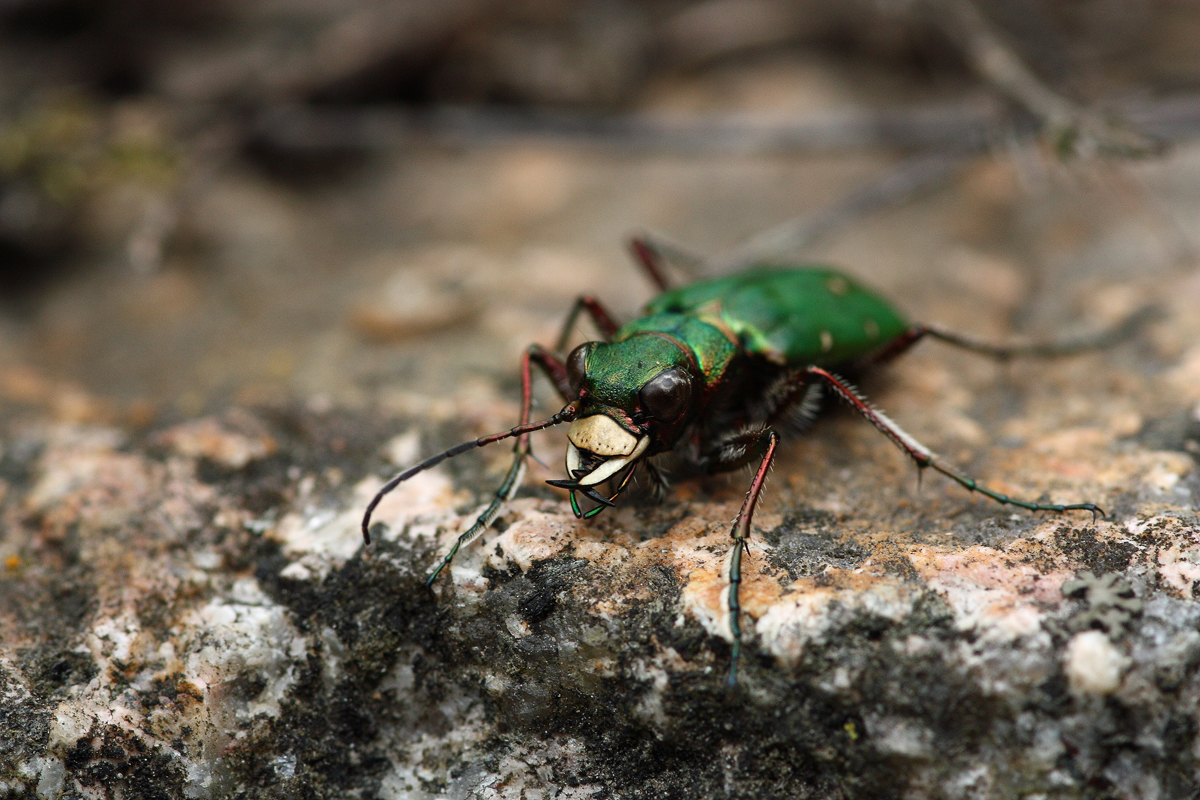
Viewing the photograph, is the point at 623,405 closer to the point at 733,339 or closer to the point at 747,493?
the point at 747,493

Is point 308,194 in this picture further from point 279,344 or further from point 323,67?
point 279,344

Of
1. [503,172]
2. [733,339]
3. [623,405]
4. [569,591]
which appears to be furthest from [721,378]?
[503,172]

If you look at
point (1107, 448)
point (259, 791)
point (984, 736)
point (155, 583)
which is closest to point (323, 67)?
point (155, 583)

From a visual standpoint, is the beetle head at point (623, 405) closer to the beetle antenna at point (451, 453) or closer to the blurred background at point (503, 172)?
the beetle antenna at point (451, 453)

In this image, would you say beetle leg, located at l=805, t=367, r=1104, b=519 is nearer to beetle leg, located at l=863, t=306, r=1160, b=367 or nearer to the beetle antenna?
beetle leg, located at l=863, t=306, r=1160, b=367

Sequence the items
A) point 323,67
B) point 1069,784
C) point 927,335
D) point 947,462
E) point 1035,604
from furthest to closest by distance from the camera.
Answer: point 323,67, point 927,335, point 947,462, point 1035,604, point 1069,784

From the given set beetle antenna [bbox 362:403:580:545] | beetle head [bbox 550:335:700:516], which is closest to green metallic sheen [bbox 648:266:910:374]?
beetle head [bbox 550:335:700:516]
